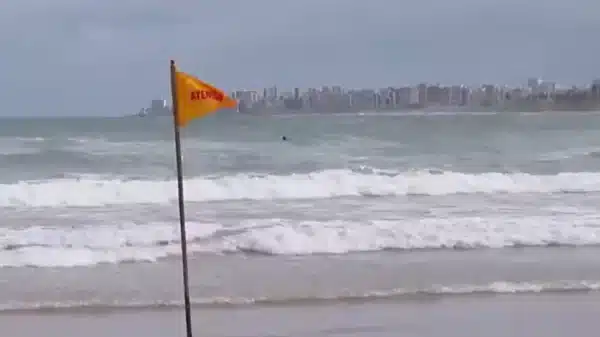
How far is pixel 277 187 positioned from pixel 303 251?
9.41 metres

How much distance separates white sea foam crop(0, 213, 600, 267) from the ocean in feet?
0.12

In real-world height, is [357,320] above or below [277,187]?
above

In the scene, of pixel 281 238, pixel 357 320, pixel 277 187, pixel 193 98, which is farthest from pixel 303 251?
pixel 277 187

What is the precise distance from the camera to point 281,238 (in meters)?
11.5

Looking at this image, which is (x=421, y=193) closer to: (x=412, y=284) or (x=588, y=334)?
(x=412, y=284)

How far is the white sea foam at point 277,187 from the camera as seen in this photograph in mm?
18734

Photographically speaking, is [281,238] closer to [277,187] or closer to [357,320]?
[357,320]

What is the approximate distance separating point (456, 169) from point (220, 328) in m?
20.3

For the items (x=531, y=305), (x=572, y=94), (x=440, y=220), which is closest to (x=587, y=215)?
(x=440, y=220)

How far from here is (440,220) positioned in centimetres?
Answer: 1354

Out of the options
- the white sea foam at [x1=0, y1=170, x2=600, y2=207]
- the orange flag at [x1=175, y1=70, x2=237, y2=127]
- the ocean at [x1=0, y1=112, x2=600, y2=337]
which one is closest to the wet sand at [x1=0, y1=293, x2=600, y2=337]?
the ocean at [x1=0, y1=112, x2=600, y2=337]

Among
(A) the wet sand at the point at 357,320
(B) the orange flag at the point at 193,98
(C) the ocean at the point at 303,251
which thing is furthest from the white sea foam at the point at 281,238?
(B) the orange flag at the point at 193,98

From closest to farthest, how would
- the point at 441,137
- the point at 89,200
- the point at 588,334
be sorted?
the point at 588,334, the point at 89,200, the point at 441,137

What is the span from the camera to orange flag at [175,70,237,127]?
4.89 meters
